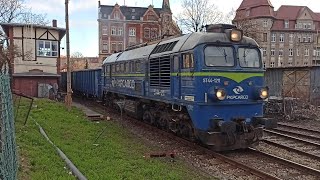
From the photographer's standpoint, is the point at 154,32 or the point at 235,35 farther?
the point at 154,32

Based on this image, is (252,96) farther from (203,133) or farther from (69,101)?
(69,101)

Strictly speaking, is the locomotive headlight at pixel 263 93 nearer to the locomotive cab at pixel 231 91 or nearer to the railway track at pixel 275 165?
the locomotive cab at pixel 231 91

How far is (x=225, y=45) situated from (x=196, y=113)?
234cm

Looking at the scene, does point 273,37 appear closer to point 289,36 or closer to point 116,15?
point 289,36

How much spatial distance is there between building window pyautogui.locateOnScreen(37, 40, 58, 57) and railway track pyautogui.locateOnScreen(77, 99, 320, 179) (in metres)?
24.2

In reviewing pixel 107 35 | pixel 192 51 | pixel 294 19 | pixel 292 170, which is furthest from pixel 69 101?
pixel 294 19

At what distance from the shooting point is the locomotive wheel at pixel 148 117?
15.4m

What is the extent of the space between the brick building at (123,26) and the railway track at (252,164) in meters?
62.5

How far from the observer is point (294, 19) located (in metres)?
75.1

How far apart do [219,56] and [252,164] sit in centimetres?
336

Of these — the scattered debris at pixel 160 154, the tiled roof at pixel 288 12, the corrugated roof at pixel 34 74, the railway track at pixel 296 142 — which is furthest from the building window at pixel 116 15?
the scattered debris at pixel 160 154

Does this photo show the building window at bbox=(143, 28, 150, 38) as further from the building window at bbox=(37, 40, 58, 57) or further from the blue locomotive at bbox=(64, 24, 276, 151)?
the blue locomotive at bbox=(64, 24, 276, 151)

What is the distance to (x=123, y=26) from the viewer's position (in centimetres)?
7406

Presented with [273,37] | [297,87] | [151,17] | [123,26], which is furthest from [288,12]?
[297,87]
